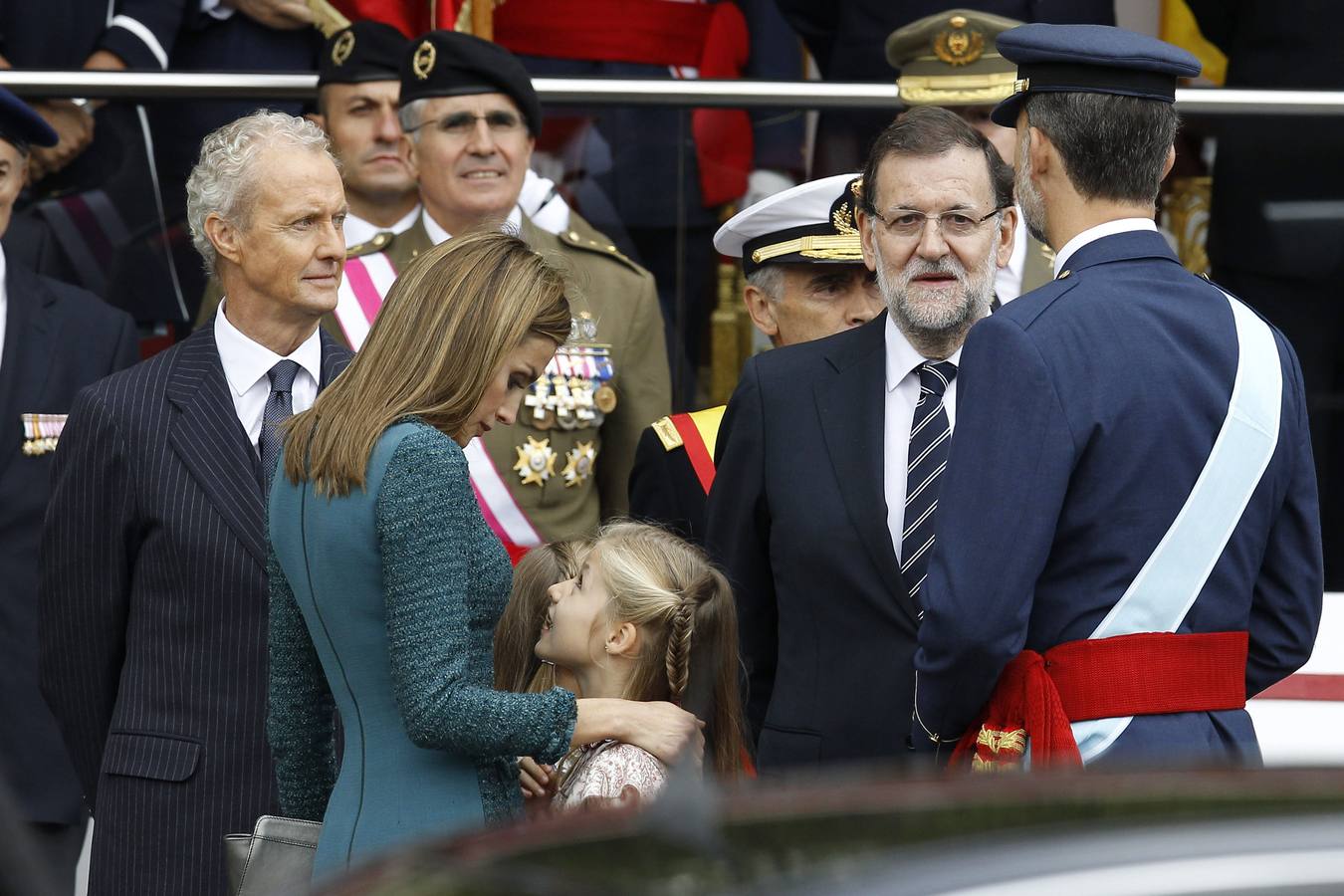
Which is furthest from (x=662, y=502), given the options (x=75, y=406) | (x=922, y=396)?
(x=75, y=406)

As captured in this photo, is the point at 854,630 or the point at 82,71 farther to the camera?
the point at 82,71

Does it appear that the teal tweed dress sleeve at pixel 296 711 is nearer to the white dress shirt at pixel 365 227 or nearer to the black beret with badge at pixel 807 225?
the black beret with badge at pixel 807 225

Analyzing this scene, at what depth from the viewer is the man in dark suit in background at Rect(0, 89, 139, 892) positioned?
170 inches

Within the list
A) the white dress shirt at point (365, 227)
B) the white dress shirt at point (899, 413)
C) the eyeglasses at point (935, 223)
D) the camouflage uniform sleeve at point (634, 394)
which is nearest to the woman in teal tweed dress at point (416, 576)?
the white dress shirt at point (899, 413)

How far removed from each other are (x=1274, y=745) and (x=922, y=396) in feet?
5.33

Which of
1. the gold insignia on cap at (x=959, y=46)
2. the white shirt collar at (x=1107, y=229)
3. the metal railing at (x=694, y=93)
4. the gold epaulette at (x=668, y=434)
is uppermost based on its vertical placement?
the gold insignia on cap at (x=959, y=46)

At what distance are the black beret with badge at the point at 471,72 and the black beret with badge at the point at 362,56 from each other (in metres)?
0.25

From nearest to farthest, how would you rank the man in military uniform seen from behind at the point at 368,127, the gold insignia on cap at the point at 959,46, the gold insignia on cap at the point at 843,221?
the gold insignia on cap at the point at 843,221, the gold insignia on cap at the point at 959,46, the man in military uniform seen from behind at the point at 368,127

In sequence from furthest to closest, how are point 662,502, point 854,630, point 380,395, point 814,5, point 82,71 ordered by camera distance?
point 814,5, point 82,71, point 662,502, point 854,630, point 380,395

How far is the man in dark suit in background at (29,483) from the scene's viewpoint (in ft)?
14.1

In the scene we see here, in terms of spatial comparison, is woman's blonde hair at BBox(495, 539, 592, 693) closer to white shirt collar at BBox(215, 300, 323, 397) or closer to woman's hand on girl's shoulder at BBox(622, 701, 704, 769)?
woman's hand on girl's shoulder at BBox(622, 701, 704, 769)

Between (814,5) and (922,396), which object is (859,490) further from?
(814,5)

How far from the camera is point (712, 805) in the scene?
1.52m

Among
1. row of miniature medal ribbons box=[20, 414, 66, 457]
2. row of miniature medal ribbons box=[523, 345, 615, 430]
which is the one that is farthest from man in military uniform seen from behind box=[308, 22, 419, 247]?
row of miniature medal ribbons box=[20, 414, 66, 457]
